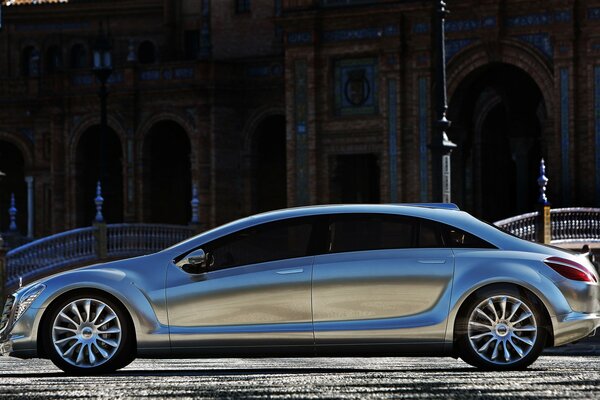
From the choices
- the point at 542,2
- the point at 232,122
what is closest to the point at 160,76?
the point at 232,122

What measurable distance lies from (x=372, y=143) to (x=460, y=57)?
3597mm

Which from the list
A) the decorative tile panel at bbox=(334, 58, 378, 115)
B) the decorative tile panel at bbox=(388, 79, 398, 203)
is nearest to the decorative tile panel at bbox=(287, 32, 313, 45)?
the decorative tile panel at bbox=(334, 58, 378, 115)

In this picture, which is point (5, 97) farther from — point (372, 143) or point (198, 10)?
point (372, 143)

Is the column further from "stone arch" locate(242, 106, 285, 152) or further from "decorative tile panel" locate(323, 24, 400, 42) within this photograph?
"decorative tile panel" locate(323, 24, 400, 42)

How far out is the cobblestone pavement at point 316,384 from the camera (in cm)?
917

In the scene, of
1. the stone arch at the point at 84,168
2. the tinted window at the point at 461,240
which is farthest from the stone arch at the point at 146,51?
the tinted window at the point at 461,240

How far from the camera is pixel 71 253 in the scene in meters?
37.2

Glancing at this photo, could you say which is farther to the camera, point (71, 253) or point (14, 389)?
point (71, 253)

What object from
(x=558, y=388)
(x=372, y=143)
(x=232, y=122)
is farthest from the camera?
(x=232, y=122)

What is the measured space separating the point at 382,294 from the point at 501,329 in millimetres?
954

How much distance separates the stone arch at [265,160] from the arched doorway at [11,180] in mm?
10693

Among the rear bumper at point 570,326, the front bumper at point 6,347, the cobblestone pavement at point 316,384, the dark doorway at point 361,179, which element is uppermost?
the dark doorway at point 361,179

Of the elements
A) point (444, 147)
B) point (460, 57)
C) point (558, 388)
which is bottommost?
point (558, 388)

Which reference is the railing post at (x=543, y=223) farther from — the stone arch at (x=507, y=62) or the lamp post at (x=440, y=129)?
the lamp post at (x=440, y=129)
